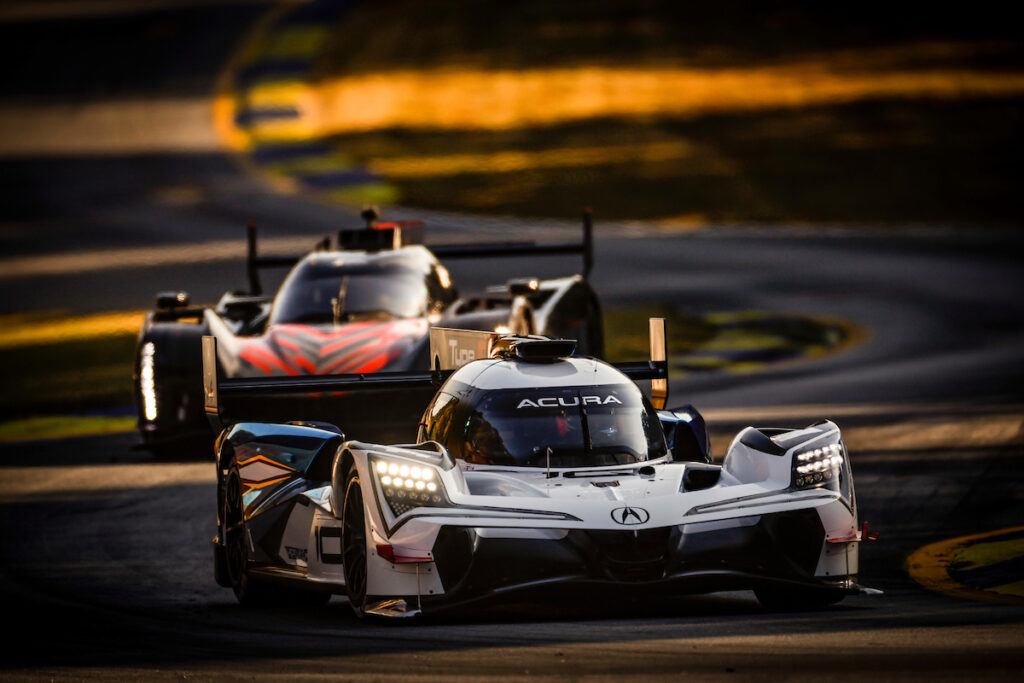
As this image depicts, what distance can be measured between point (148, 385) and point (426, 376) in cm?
479

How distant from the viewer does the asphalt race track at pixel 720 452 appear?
8016 mm

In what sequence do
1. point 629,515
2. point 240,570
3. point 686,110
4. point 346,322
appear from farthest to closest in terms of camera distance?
point 686,110
point 346,322
point 240,570
point 629,515

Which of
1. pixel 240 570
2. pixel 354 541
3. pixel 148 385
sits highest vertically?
pixel 354 541

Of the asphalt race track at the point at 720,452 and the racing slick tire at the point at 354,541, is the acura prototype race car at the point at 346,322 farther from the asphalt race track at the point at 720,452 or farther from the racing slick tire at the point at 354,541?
the racing slick tire at the point at 354,541

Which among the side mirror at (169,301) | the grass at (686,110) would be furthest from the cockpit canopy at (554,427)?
the grass at (686,110)

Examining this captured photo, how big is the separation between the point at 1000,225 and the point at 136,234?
16517 millimetres

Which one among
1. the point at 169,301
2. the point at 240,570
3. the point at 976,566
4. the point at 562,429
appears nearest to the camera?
the point at 562,429

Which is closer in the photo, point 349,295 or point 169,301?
point 349,295

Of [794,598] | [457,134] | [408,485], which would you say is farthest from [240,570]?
[457,134]

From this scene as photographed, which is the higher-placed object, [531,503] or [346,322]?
[346,322]

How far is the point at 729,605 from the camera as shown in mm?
9727

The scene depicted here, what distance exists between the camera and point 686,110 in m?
47.0

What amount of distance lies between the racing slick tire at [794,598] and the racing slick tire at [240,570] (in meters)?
2.40

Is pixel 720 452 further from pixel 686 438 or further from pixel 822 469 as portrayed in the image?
pixel 822 469
